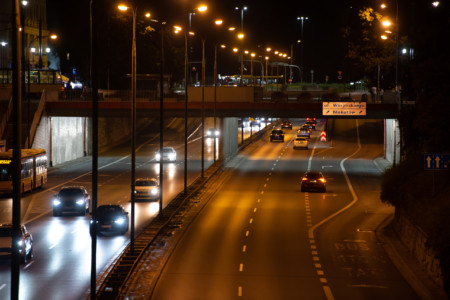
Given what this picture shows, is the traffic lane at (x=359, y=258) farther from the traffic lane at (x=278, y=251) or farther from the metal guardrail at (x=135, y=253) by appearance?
the metal guardrail at (x=135, y=253)

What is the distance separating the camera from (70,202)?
43125mm

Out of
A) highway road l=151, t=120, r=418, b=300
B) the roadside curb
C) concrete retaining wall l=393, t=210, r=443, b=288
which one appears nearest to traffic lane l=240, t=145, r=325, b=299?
highway road l=151, t=120, r=418, b=300

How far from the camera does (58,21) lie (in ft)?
452

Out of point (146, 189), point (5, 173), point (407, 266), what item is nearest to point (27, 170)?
point (5, 173)

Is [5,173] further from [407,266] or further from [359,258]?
[407,266]

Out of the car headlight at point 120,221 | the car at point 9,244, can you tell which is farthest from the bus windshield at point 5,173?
the car at point 9,244

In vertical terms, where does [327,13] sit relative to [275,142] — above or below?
above

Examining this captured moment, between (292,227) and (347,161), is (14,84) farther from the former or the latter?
(347,161)

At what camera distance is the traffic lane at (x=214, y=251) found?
25625 millimetres

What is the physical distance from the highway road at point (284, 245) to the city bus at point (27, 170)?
12.0 metres

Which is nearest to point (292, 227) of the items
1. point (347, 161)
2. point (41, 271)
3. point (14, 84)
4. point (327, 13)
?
point (41, 271)

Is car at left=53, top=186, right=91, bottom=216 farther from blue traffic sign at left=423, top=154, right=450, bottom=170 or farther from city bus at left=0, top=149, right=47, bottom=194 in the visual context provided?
blue traffic sign at left=423, top=154, right=450, bottom=170

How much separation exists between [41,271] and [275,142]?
76079 millimetres

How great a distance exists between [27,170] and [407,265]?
1157 inches
